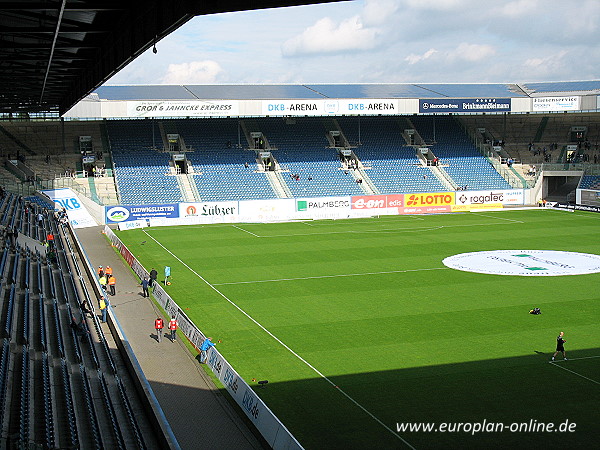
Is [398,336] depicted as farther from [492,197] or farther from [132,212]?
[492,197]

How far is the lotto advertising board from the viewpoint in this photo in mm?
55250

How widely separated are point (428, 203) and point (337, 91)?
15.2 metres

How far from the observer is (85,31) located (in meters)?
17.4

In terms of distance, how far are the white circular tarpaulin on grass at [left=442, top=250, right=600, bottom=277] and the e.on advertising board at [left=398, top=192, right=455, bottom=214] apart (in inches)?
887

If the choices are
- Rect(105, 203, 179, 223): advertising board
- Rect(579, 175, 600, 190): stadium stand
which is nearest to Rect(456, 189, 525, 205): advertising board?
Rect(579, 175, 600, 190): stadium stand

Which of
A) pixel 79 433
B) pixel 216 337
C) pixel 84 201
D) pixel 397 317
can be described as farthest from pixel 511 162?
pixel 79 433

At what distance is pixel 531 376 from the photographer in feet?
66.6

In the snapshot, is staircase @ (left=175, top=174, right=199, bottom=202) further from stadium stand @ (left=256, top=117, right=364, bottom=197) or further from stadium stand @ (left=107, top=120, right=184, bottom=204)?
stadium stand @ (left=256, top=117, right=364, bottom=197)

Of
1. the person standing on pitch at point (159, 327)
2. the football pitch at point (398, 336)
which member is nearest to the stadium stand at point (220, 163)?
the football pitch at point (398, 336)

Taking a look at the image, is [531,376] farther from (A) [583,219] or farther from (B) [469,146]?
(B) [469,146]

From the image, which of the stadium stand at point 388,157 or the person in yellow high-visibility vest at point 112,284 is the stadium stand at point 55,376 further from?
the stadium stand at point 388,157

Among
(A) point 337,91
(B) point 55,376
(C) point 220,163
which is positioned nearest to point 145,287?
(B) point 55,376

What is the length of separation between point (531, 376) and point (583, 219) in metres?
39.9

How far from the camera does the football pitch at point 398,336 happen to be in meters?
17.4
